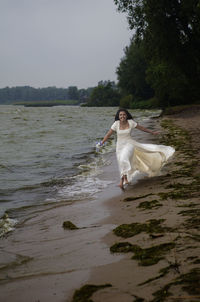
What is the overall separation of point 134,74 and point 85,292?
280 ft

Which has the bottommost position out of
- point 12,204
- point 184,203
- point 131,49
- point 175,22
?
point 12,204

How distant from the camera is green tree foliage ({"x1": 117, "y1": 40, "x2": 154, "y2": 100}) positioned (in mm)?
84875

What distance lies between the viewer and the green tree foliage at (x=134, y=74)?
84.9m

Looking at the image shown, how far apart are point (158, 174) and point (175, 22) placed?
79.3ft

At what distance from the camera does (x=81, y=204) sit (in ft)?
24.1

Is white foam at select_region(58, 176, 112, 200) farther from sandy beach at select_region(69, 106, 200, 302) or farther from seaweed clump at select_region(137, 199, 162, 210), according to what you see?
seaweed clump at select_region(137, 199, 162, 210)

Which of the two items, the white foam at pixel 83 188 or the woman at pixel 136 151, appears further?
the woman at pixel 136 151

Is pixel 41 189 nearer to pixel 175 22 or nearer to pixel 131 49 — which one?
pixel 175 22

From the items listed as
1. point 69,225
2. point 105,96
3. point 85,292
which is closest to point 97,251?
point 85,292

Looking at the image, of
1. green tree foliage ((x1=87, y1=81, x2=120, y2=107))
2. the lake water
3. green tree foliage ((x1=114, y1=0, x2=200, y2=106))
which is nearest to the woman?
the lake water

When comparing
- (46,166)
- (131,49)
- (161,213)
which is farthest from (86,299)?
(131,49)

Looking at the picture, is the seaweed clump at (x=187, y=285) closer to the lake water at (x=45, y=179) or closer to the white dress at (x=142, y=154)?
the lake water at (x=45, y=179)

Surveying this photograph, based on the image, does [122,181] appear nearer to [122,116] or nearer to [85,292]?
[122,116]

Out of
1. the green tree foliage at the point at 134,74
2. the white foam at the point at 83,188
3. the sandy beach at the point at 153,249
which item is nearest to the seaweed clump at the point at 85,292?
the sandy beach at the point at 153,249
